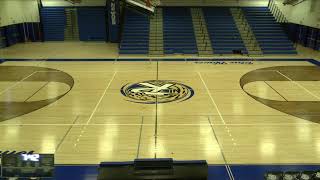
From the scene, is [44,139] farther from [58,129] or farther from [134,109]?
[134,109]

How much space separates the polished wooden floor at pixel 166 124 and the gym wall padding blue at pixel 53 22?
40.8 feet

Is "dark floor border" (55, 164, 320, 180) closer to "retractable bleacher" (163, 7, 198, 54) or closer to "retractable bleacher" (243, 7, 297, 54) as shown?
"retractable bleacher" (163, 7, 198, 54)

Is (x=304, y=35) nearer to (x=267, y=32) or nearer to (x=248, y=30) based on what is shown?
(x=267, y=32)

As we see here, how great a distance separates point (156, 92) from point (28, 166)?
8.30 meters

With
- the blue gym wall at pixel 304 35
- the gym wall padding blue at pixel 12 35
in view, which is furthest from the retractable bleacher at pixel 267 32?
→ the gym wall padding blue at pixel 12 35

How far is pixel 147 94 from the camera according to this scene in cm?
1341

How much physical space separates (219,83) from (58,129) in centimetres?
782

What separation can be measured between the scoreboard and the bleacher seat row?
16178 millimetres

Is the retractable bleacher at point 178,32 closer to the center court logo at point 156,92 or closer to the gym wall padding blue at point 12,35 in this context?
the center court logo at point 156,92

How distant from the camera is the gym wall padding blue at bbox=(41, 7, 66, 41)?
1082 inches

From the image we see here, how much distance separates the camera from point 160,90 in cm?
1388

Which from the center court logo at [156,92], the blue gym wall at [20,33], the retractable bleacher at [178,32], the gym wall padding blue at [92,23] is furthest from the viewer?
the gym wall padding blue at [92,23]

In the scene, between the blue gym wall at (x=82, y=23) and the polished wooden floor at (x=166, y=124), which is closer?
the polished wooden floor at (x=166, y=124)

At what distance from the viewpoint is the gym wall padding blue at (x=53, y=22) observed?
90.2ft
